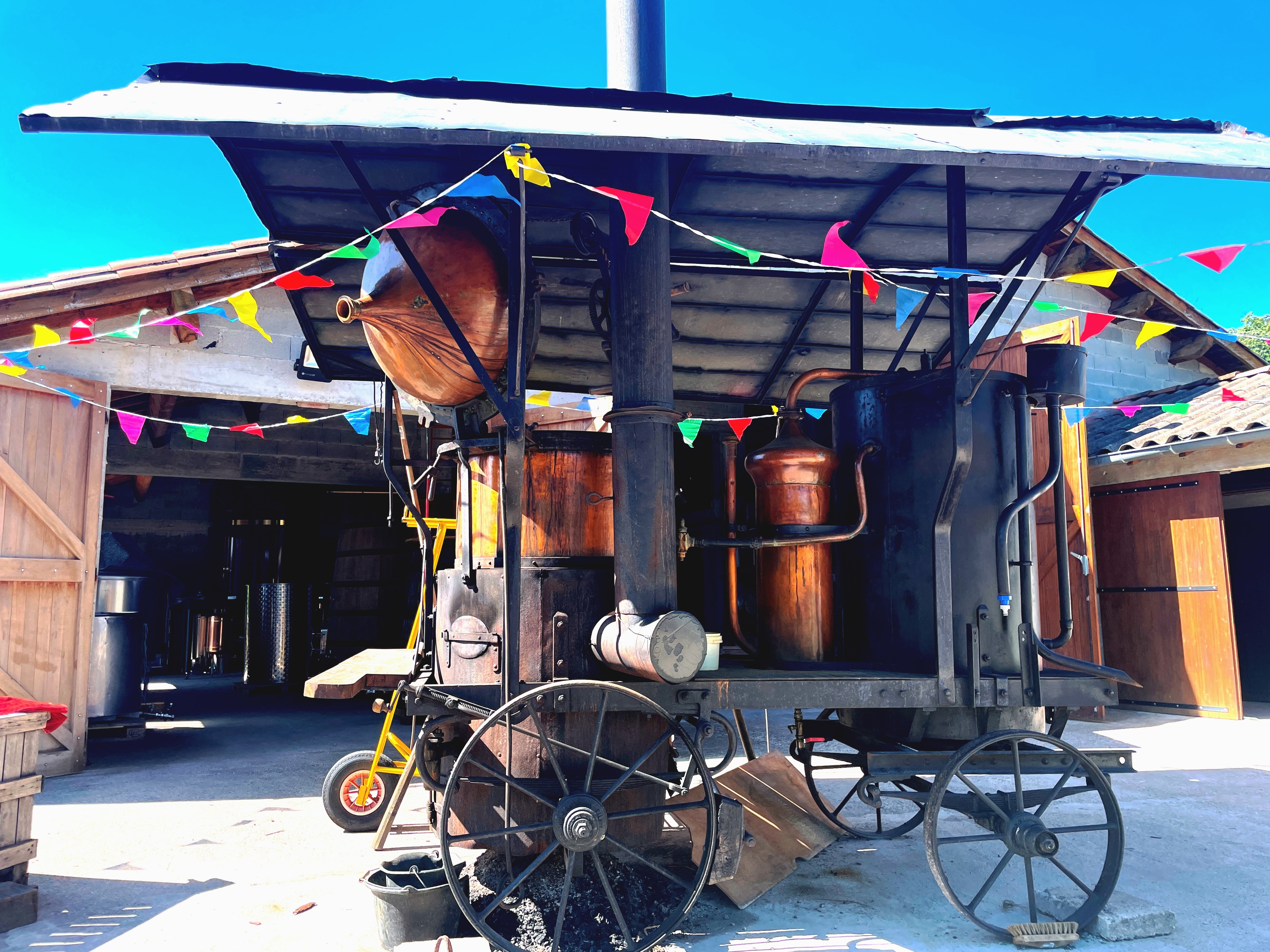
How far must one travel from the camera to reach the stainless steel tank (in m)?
9.09

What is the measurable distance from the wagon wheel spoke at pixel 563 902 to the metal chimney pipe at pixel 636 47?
4.80m

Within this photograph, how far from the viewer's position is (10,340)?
7.14 meters

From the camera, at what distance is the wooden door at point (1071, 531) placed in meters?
8.98

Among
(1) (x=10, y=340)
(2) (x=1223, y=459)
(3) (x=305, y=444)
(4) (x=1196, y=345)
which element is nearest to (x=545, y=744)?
(1) (x=10, y=340)

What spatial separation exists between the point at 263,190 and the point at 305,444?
8477 millimetres

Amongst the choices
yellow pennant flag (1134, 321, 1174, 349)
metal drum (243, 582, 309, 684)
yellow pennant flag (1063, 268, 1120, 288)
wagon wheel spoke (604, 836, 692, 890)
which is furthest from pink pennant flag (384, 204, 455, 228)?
metal drum (243, 582, 309, 684)

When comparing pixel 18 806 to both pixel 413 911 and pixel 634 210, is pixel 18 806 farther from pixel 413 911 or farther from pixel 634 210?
pixel 634 210

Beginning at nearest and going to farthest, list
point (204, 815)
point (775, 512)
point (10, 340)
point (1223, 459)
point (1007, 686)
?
point (1007, 686), point (775, 512), point (204, 815), point (10, 340), point (1223, 459)

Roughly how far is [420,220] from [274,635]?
11.4 meters

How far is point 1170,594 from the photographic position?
957cm

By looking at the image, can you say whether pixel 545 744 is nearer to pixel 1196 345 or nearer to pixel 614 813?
pixel 614 813

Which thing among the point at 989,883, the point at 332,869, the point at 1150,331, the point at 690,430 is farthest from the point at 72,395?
the point at 1150,331

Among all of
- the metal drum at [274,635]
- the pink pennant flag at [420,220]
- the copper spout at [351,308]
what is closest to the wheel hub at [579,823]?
the copper spout at [351,308]

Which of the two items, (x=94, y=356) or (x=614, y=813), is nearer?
(x=614, y=813)
